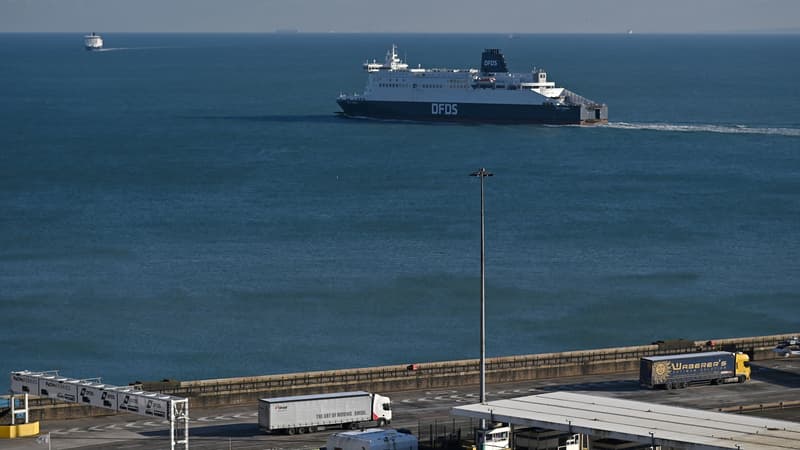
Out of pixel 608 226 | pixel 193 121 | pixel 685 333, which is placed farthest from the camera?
pixel 193 121

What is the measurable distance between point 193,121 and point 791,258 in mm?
102023

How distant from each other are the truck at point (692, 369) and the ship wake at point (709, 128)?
11549 centimetres

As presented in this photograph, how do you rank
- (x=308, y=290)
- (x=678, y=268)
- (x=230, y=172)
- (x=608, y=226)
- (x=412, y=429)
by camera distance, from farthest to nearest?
(x=230, y=172)
(x=608, y=226)
(x=678, y=268)
(x=308, y=290)
(x=412, y=429)

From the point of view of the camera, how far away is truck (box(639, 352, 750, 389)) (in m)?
47.5

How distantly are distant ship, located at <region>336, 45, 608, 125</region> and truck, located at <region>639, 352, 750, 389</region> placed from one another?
12604cm

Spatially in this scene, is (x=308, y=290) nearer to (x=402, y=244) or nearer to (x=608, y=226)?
(x=402, y=244)

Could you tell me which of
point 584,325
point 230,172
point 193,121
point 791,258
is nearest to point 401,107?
point 193,121

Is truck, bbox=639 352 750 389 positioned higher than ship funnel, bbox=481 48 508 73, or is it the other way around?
ship funnel, bbox=481 48 508 73

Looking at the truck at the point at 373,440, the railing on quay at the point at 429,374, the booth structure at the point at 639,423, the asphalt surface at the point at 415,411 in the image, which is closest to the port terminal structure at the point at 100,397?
the asphalt surface at the point at 415,411

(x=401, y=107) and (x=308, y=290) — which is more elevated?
(x=401, y=107)

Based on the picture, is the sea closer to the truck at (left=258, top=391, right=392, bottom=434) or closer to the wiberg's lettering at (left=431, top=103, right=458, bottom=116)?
the truck at (left=258, top=391, right=392, bottom=434)

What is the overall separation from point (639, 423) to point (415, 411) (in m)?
9.13

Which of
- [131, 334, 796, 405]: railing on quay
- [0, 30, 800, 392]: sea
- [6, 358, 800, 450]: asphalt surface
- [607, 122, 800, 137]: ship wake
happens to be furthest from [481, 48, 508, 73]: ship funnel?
[6, 358, 800, 450]: asphalt surface

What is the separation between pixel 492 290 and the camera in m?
78.6
